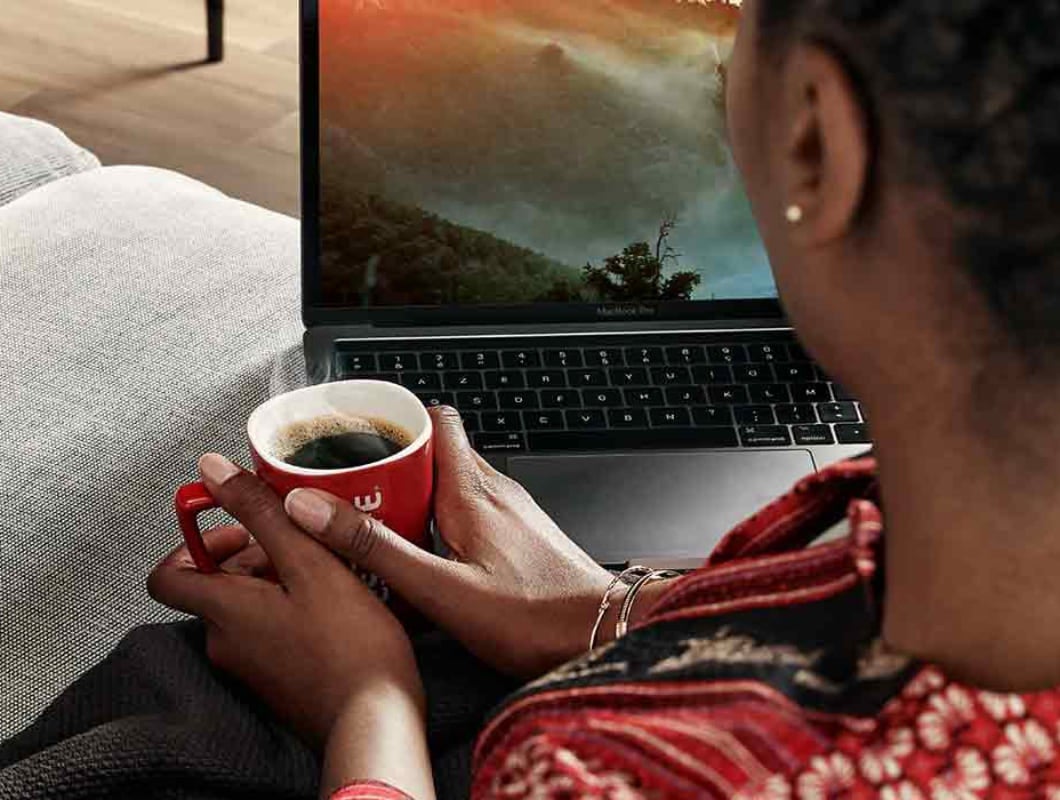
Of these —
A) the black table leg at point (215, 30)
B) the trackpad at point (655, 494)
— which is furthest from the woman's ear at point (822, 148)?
the black table leg at point (215, 30)

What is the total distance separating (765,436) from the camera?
0.86 meters

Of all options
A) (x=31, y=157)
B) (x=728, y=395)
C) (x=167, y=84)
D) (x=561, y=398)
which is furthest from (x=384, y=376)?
(x=167, y=84)

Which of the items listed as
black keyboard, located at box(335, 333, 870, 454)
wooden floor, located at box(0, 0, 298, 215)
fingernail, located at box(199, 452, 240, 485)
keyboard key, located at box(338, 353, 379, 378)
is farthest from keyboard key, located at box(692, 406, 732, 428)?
wooden floor, located at box(0, 0, 298, 215)

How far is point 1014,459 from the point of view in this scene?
1.18 ft

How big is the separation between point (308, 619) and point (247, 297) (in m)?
0.34

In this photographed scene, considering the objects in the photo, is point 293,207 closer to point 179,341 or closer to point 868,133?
point 179,341

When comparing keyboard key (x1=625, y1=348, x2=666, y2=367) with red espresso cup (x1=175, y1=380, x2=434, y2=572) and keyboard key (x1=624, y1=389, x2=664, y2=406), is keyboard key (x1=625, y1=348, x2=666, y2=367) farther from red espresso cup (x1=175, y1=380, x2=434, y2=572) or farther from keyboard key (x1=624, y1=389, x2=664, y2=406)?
red espresso cup (x1=175, y1=380, x2=434, y2=572)

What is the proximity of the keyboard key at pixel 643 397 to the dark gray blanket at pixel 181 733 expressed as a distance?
240 millimetres

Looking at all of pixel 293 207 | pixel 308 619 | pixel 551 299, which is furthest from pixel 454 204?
pixel 293 207

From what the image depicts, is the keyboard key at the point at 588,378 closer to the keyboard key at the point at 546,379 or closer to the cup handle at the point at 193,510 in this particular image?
the keyboard key at the point at 546,379

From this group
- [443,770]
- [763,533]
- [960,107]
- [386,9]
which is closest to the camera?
[960,107]

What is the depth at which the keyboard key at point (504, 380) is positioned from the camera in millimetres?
881

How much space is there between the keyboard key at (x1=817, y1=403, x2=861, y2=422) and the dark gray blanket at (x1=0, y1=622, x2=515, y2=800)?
316mm

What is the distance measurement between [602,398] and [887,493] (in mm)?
479
